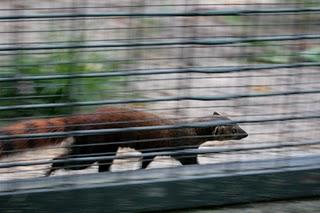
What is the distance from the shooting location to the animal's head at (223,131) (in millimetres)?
3771

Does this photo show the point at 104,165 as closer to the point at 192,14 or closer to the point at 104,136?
the point at 104,136

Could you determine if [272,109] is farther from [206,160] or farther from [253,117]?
[206,160]

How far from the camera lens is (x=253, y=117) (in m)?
3.74

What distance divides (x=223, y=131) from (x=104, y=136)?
2.70ft

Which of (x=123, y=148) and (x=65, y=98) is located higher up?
(x=65, y=98)

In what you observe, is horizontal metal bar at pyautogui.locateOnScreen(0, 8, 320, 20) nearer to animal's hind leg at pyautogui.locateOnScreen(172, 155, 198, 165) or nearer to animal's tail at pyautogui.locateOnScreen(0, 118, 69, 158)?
animal's tail at pyautogui.locateOnScreen(0, 118, 69, 158)

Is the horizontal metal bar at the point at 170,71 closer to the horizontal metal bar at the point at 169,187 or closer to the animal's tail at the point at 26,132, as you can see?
the animal's tail at the point at 26,132

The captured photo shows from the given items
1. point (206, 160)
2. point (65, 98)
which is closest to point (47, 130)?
point (65, 98)

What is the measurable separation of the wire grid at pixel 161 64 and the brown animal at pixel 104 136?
4 centimetres

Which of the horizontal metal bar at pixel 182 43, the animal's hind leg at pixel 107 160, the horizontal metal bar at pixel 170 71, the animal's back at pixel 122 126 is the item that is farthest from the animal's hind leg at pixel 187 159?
the horizontal metal bar at pixel 182 43

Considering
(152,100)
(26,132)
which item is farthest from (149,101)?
(26,132)

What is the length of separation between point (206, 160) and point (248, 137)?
0.94 ft

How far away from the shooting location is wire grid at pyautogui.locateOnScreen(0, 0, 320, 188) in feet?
10.5

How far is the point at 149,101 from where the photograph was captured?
3.38 metres
